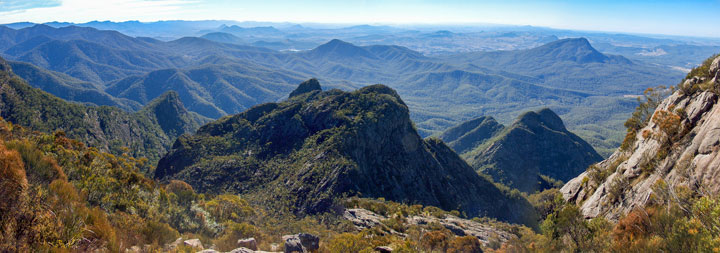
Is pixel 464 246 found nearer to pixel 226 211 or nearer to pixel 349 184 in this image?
pixel 226 211

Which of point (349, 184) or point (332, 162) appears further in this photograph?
point (332, 162)

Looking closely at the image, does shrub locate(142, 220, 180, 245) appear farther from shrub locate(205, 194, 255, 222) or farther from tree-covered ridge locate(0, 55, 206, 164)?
tree-covered ridge locate(0, 55, 206, 164)

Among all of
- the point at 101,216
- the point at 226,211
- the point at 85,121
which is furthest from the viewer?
the point at 85,121

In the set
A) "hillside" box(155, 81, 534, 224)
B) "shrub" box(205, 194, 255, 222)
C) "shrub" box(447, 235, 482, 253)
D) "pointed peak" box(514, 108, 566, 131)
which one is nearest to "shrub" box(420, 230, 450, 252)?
"shrub" box(447, 235, 482, 253)

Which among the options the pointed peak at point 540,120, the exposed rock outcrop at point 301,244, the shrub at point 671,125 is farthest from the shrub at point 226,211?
the pointed peak at point 540,120

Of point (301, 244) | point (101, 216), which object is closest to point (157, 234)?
point (101, 216)

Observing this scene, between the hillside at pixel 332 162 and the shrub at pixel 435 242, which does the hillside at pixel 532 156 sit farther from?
the shrub at pixel 435 242

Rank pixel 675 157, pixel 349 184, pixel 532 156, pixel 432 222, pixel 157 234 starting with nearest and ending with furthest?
pixel 157 234 → pixel 675 157 → pixel 432 222 → pixel 349 184 → pixel 532 156
